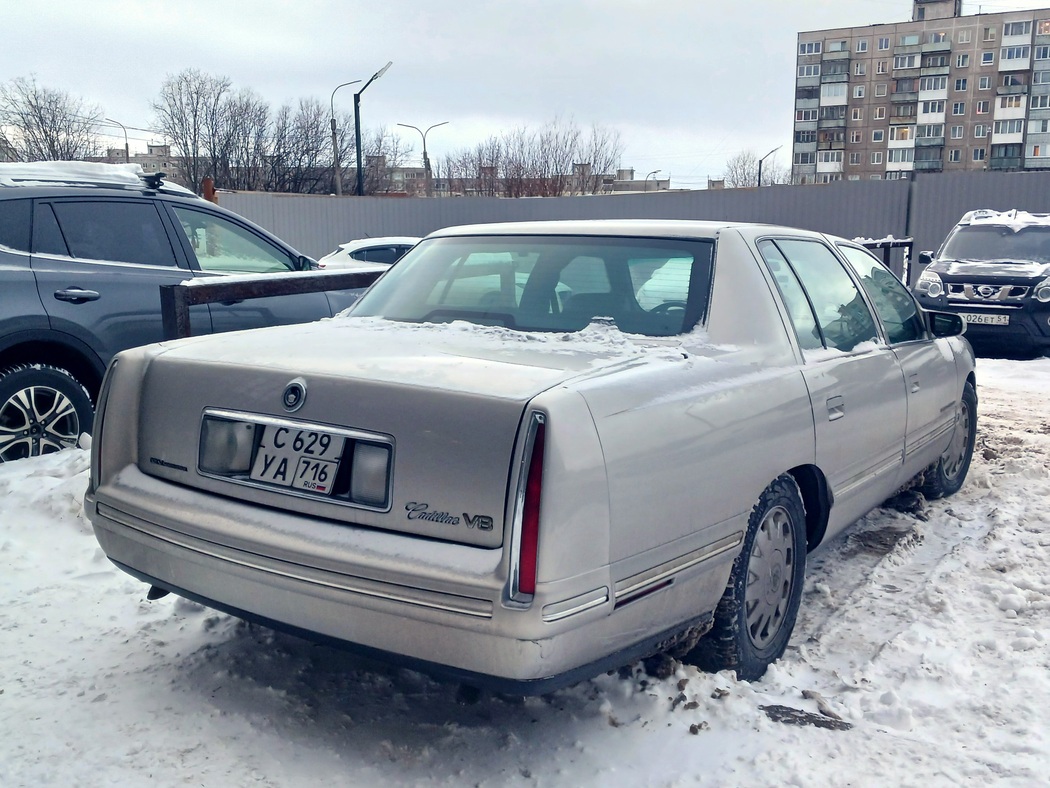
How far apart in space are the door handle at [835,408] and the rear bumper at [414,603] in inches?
37.5

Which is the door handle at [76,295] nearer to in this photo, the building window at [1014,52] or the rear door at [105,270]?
the rear door at [105,270]

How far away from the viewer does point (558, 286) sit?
356 cm

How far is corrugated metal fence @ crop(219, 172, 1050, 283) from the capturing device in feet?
68.2

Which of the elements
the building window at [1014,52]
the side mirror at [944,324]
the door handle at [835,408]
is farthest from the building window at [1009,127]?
the door handle at [835,408]

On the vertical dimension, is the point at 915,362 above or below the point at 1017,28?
below

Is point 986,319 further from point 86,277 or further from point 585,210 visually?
point 585,210

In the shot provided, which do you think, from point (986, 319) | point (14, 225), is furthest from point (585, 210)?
point (14, 225)

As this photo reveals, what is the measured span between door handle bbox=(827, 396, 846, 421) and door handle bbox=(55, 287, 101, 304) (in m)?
4.10

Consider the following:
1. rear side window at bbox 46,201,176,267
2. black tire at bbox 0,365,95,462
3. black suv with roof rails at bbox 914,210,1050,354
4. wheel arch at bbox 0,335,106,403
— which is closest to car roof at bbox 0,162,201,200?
rear side window at bbox 46,201,176,267

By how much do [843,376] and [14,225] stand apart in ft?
14.8

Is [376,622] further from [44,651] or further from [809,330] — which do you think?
[809,330]

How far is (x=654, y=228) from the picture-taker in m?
3.72

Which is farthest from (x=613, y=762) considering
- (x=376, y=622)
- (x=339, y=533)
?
(x=339, y=533)

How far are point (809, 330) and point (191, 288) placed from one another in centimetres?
302
